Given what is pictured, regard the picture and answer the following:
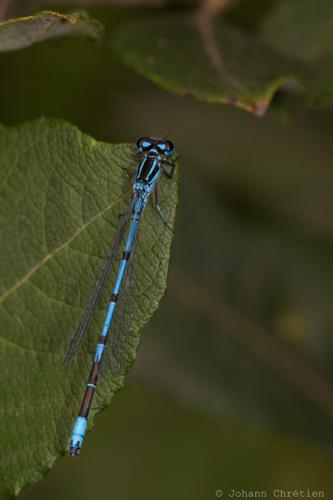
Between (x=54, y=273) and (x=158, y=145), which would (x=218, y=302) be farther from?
(x=54, y=273)

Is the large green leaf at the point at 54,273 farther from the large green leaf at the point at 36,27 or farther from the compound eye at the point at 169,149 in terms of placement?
the compound eye at the point at 169,149

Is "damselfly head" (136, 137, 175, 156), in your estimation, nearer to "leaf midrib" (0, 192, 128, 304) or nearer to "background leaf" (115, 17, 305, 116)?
"background leaf" (115, 17, 305, 116)

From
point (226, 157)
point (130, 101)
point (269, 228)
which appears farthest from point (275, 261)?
point (130, 101)

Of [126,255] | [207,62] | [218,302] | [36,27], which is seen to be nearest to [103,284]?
[126,255]

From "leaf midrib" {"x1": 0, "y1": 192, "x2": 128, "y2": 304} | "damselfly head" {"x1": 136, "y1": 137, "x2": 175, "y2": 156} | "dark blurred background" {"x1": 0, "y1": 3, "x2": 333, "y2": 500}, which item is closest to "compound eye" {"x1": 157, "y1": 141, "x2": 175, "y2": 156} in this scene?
"damselfly head" {"x1": 136, "y1": 137, "x2": 175, "y2": 156}

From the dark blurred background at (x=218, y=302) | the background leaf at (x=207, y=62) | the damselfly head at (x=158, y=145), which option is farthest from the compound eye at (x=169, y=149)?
the dark blurred background at (x=218, y=302)
